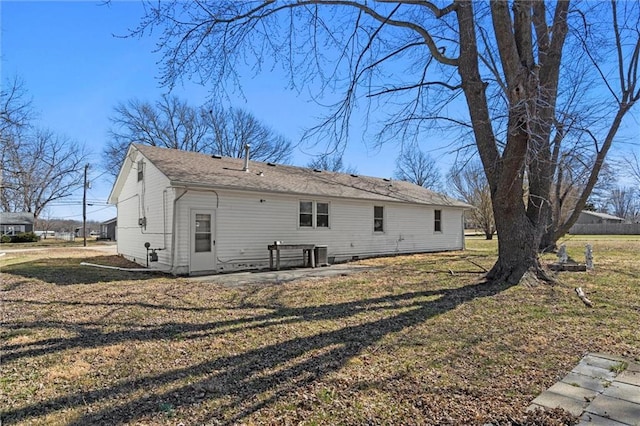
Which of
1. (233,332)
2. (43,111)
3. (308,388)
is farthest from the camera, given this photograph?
(43,111)

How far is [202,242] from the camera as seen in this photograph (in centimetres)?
1111

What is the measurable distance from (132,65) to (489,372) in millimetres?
8577

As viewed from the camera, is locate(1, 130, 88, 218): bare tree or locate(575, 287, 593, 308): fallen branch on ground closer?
locate(575, 287, 593, 308): fallen branch on ground

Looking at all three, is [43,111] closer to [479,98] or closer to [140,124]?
[140,124]

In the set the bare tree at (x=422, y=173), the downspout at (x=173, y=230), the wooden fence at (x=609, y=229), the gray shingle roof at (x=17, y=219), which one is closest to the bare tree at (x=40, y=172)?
the gray shingle roof at (x=17, y=219)

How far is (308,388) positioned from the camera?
10.9ft

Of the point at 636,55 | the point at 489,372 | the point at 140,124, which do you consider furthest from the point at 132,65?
the point at 140,124

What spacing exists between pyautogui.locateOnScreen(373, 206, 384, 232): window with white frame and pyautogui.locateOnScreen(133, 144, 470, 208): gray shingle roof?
0.59m

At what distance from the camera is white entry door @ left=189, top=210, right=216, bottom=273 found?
427 inches

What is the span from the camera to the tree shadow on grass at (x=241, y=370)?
295 cm

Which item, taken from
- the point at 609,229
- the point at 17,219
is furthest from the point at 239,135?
the point at 609,229

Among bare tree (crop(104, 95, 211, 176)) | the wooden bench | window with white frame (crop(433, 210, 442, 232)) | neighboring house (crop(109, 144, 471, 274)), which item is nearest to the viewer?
neighboring house (crop(109, 144, 471, 274))

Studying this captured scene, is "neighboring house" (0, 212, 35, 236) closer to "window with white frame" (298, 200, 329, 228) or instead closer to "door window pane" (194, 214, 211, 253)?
"door window pane" (194, 214, 211, 253)

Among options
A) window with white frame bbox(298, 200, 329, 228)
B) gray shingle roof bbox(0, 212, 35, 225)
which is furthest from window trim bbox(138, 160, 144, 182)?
gray shingle roof bbox(0, 212, 35, 225)
